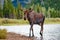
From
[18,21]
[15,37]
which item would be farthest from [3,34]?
[18,21]

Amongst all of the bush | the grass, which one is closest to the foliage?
the grass

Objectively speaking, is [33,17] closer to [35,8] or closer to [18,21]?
[35,8]

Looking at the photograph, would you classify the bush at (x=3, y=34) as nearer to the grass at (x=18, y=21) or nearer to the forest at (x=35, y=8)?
the grass at (x=18, y=21)

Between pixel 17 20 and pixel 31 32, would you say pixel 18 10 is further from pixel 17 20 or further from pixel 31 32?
pixel 31 32

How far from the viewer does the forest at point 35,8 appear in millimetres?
4117

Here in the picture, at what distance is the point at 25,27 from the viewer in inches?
161

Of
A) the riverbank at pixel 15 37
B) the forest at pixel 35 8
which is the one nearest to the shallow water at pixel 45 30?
the riverbank at pixel 15 37

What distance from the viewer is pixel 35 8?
414 cm

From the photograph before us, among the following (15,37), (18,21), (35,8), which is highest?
(35,8)

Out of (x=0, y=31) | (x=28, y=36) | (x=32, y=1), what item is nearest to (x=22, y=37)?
(x=28, y=36)

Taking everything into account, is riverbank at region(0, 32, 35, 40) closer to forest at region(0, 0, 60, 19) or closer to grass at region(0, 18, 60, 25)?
grass at region(0, 18, 60, 25)

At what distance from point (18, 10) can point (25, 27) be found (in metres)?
0.32

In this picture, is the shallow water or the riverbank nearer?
the riverbank

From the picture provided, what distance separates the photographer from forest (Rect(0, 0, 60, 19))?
4.12 metres
